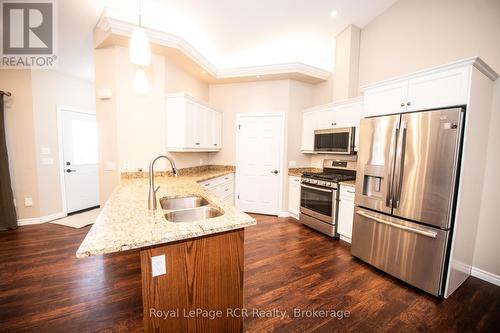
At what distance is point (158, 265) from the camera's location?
1145mm

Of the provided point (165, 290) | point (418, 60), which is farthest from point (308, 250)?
point (418, 60)

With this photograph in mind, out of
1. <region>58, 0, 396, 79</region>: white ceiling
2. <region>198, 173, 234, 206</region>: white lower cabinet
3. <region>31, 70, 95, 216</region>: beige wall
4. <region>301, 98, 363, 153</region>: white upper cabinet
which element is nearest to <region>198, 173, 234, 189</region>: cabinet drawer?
<region>198, 173, 234, 206</region>: white lower cabinet

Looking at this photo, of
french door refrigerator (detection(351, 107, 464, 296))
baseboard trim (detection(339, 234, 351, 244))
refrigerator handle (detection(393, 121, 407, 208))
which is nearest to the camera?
french door refrigerator (detection(351, 107, 464, 296))

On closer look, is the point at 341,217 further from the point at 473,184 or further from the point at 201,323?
the point at 201,323

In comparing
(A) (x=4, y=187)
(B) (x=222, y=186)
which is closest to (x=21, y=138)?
(A) (x=4, y=187)

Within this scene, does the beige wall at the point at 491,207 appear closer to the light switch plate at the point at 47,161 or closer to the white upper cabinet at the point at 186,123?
the white upper cabinet at the point at 186,123

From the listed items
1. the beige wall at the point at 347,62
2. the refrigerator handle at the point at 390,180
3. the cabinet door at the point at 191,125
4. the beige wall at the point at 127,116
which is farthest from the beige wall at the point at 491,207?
the beige wall at the point at 127,116

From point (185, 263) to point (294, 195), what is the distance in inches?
128

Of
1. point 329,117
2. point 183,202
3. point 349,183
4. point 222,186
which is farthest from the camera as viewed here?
point 222,186

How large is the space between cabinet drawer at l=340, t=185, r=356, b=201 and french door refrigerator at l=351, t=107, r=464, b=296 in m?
0.32

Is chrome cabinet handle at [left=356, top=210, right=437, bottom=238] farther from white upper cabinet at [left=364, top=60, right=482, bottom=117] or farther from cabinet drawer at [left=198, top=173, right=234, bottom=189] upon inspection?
cabinet drawer at [left=198, top=173, right=234, bottom=189]

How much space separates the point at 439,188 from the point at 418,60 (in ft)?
6.46

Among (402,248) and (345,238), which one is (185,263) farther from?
(345,238)

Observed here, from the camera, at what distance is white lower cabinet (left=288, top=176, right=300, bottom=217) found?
4102 mm
